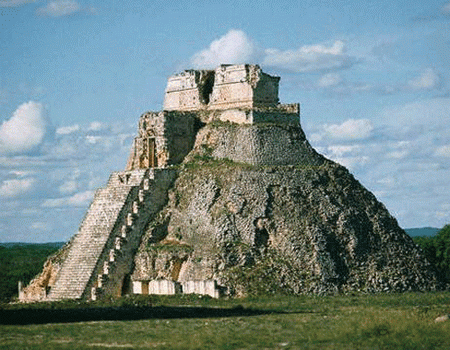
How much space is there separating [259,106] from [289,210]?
347 inches

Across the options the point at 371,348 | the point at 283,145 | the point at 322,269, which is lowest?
the point at 371,348

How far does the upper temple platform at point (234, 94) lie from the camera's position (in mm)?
79125

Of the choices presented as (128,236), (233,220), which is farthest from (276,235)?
(128,236)

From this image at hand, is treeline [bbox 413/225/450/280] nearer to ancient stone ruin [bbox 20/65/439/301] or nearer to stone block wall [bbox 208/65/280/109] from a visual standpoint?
ancient stone ruin [bbox 20/65/439/301]

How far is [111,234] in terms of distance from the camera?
242 feet

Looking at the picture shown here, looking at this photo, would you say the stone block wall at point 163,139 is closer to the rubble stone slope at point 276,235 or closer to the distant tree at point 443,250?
the rubble stone slope at point 276,235

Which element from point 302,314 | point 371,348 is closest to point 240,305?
point 302,314

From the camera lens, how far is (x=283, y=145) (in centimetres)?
7744

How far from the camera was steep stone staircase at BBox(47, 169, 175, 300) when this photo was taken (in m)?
72.2

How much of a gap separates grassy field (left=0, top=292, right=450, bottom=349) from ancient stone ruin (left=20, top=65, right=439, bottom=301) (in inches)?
127

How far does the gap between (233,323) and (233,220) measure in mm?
17135

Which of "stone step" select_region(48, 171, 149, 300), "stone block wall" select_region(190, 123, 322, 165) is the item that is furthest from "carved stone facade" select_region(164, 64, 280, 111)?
"stone step" select_region(48, 171, 149, 300)

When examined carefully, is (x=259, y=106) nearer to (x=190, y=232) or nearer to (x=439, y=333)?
(x=190, y=232)

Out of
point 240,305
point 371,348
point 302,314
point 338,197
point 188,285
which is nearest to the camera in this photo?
point 371,348
